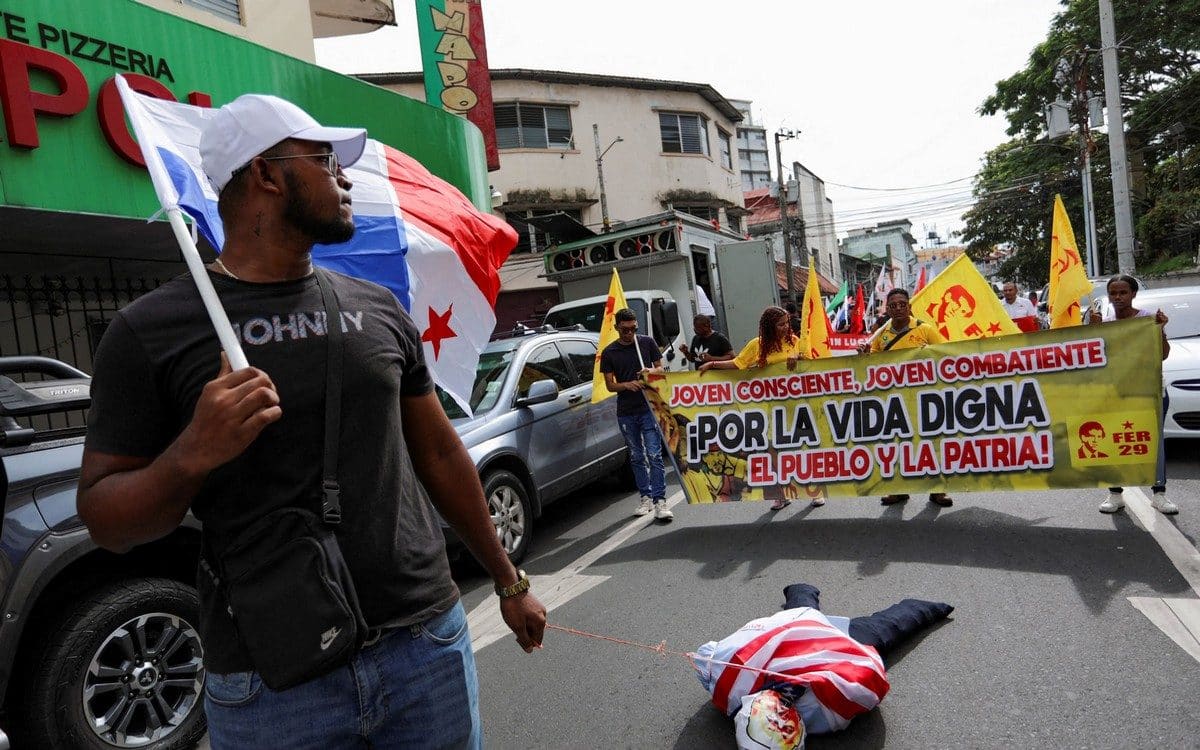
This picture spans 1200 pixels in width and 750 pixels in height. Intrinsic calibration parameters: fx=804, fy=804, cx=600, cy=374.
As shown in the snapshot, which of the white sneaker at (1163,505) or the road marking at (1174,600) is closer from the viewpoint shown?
the road marking at (1174,600)

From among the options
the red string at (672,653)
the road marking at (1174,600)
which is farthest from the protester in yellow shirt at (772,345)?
the red string at (672,653)

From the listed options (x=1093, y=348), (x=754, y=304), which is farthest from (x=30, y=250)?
(x=754, y=304)

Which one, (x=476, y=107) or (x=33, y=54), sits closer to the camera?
(x=33, y=54)

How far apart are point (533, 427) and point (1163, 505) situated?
464 centimetres

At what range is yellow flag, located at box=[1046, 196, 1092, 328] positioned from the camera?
695cm

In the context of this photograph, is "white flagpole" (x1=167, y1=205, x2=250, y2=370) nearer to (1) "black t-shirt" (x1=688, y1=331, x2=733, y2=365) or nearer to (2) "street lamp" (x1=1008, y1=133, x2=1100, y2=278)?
(1) "black t-shirt" (x1=688, y1=331, x2=733, y2=365)

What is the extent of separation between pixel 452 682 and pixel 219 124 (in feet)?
4.05

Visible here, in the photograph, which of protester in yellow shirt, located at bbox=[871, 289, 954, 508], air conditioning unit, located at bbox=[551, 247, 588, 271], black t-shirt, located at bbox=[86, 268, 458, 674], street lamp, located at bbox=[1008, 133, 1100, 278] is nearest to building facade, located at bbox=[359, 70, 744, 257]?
air conditioning unit, located at bbox=[551, 247, 588, 271]

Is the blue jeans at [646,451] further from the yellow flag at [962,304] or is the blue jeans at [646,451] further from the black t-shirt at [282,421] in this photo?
the black t-shirt at [282,421]

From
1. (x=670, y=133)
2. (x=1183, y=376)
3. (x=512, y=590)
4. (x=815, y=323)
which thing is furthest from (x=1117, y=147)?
(x=512, y=590)

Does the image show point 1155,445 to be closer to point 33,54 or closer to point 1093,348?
point 1093,348

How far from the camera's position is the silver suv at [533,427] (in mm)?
6133

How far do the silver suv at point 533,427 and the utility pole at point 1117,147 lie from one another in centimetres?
1486

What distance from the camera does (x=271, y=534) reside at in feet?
4.76
